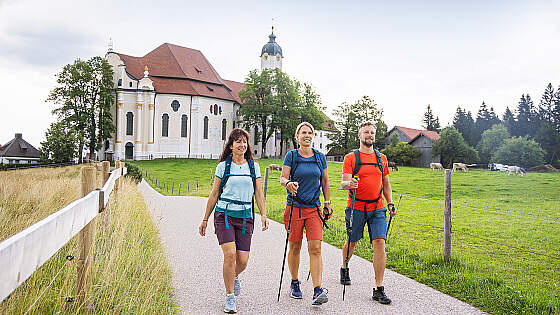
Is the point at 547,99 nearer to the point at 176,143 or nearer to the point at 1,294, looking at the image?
the point at 176,143

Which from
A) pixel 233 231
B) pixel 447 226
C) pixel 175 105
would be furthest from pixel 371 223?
pixel 175 105

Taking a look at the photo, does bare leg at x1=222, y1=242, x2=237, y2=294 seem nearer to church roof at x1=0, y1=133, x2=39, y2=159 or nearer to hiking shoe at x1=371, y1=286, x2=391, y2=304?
hiking shoe at x1=371, y1=286, x2=391, y2=304

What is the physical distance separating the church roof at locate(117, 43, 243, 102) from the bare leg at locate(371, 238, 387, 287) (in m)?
54.9

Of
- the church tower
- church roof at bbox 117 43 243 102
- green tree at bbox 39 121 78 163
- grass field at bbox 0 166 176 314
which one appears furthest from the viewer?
the church tower

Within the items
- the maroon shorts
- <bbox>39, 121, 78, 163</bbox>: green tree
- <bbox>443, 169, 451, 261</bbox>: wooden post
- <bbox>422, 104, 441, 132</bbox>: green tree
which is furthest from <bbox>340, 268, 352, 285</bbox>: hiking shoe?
<bbox>422, 104, 441, 132</bbox>: green tree

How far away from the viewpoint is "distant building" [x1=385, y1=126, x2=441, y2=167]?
5620cm

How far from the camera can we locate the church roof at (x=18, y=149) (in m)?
75.1

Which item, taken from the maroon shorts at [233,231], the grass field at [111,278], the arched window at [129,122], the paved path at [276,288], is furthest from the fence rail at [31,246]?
the arched window at [129,122]

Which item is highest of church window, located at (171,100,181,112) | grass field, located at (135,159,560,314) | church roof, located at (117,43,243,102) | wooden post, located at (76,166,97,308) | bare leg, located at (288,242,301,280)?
church roof, located at (117,43,243,102)

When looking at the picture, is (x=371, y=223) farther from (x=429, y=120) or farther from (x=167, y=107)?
(x=429, y=120)

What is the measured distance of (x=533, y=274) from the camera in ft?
21.5

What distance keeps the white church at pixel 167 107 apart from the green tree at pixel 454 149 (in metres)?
29.8

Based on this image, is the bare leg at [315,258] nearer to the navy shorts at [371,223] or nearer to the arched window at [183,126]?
the navy shorts at [371,223]

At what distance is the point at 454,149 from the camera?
49.3 m
